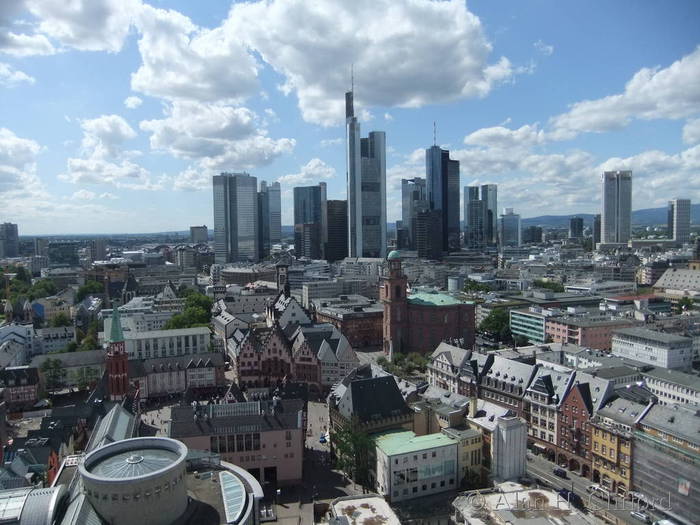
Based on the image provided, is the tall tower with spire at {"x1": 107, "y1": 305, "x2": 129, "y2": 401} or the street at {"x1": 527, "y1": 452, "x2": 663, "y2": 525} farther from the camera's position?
the tall tower with spire at {"x1": 107, "y1": 305, "x2": 129, "y2": 401}

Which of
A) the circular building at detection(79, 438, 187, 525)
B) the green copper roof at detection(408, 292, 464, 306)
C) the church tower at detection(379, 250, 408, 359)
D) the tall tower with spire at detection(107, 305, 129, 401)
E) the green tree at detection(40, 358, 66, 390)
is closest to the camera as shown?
the circular building at detection(79, 438, 187, 525)

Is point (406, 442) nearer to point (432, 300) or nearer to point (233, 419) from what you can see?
point (233, 419)

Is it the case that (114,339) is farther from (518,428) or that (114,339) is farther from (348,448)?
(518,428)

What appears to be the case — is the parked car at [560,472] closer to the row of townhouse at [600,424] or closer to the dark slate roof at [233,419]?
the row of townhouse at [600,424]

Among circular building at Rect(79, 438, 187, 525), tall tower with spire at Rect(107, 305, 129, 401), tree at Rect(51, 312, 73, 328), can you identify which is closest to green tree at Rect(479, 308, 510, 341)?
tall tower with spire at Rect(107, 305, 129, 401)

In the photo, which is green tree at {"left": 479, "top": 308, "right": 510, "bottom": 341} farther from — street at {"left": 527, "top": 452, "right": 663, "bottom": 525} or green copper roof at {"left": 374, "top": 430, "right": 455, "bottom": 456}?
green copper roof at {"left": 374, "top": 430, "right": 455, "bottom": 456}

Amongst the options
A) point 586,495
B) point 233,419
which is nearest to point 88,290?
point 233,419

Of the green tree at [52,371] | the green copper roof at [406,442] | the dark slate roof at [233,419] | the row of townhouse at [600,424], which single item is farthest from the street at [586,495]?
the green tree at [52,371]
